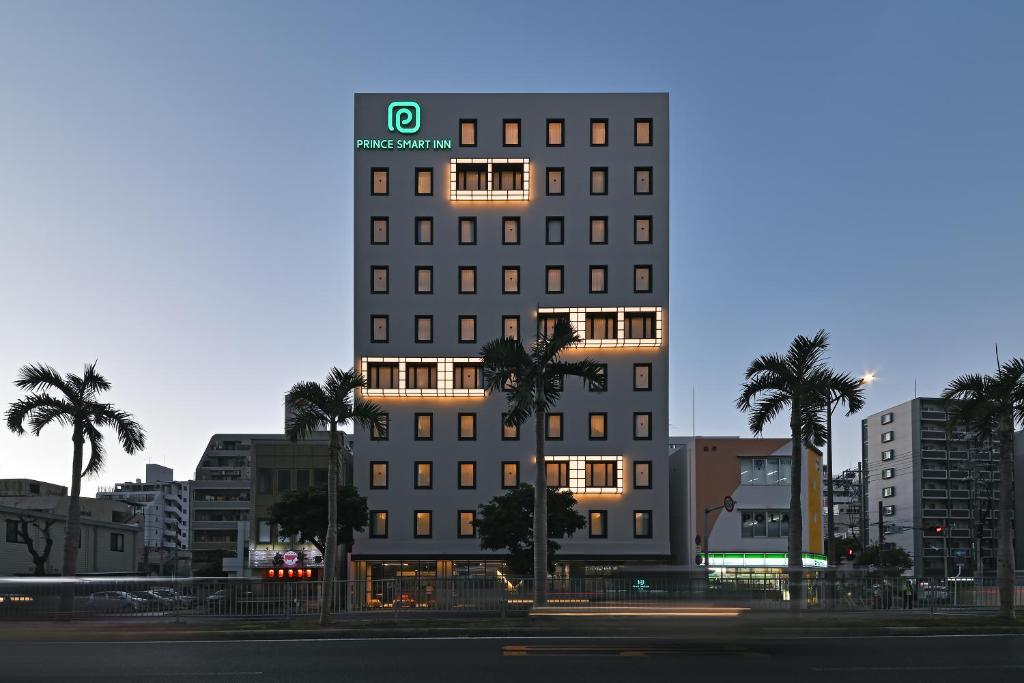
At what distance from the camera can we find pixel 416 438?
2717 inches

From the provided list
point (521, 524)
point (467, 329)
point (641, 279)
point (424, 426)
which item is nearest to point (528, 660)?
point (521, 524)

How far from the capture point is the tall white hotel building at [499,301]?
223 feet

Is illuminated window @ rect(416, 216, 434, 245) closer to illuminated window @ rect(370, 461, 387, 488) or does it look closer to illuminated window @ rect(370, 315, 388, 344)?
illuminated window @ rect(370, 315, 388, 344)

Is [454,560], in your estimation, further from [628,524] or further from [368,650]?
[368,650]

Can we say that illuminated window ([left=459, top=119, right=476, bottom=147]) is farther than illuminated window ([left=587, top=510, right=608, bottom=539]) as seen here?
Yes

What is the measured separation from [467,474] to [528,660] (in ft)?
164

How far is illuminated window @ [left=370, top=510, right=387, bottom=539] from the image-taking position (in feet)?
223

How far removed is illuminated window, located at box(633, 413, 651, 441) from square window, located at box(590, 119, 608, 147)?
19219 mm

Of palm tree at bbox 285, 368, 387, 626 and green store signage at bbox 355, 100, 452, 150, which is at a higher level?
green store signage at bbox 355, 100, 452, 150

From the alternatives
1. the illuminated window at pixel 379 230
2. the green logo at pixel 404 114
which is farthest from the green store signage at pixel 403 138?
the illuminated window at pixel 379 230

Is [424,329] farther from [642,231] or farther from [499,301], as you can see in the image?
[642,231]

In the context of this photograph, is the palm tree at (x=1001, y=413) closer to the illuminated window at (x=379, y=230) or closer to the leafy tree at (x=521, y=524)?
the leafy tree at (x=521, y=524)

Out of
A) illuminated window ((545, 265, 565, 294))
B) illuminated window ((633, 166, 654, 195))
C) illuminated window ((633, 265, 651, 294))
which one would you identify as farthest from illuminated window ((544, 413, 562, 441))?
illuminated window ((633, 166, 654, 195))

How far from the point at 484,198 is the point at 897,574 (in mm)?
44276
